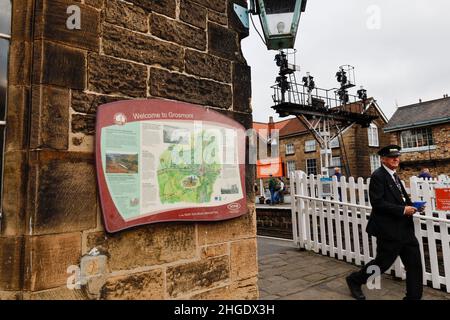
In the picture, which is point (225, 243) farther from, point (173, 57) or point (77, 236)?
point (173, 57)

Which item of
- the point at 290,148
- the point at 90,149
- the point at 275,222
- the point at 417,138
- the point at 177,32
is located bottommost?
the point at 275,222

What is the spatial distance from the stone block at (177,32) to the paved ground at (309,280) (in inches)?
108

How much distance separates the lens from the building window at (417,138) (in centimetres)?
1999

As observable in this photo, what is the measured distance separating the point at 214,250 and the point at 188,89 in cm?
123

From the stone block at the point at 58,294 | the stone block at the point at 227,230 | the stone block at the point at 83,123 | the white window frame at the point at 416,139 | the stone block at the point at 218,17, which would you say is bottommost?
the stone block at the point at 58,294

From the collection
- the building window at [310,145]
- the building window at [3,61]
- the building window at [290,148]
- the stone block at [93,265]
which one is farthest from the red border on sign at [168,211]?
the building window at [290,148]

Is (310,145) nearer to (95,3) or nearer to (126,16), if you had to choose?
(126,16)

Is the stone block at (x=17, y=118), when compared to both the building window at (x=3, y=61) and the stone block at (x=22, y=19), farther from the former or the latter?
the stone block at (x=22, y=19)

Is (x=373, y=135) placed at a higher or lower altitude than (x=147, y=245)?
higher

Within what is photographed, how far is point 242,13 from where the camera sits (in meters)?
2.73

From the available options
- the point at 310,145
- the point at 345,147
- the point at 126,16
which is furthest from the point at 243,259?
the point at 310,145

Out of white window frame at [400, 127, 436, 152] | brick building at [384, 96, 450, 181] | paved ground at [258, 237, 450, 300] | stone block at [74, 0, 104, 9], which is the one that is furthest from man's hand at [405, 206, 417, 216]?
white window frame at [400, 127, 436, 152]
